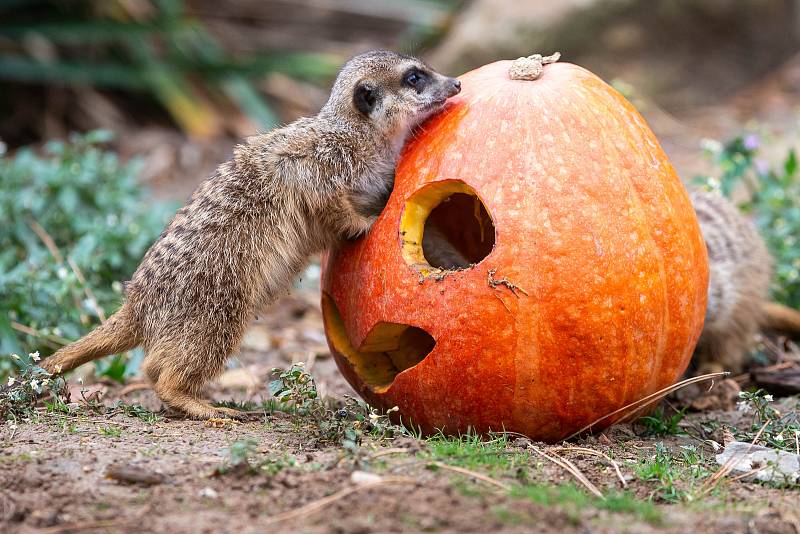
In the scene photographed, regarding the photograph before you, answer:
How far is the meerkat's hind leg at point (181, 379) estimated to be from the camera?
4.36 m

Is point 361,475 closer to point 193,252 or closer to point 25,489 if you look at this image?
point 25,489

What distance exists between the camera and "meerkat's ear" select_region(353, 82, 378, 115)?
4.43 meters

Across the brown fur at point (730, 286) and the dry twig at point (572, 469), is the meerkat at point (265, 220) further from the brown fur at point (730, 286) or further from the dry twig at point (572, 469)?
the brown fur at point (730, 286)

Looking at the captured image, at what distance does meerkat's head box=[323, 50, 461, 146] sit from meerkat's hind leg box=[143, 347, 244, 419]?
4.13 feet

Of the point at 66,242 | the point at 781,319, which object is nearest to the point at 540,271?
the point at 781,319

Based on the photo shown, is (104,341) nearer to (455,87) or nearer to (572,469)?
(455,87)

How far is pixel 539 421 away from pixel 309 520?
1.27m

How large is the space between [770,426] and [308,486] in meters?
2.18

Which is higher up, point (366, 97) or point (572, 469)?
point (366, 97)

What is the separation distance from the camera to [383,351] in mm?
4398

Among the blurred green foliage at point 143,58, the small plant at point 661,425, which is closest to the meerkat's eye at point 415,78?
the small plant at point 661,425

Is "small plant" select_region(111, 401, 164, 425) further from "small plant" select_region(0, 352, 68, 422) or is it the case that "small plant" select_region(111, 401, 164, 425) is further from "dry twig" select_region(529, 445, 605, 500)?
"dry twig" select_region(529, 445, 605, 500)

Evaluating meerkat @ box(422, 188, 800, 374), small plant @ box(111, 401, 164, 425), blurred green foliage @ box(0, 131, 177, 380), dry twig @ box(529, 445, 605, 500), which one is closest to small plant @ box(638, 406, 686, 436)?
dry twig @ box(529, 445, 605, 500)

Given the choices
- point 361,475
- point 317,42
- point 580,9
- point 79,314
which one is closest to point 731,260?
point 361,475
